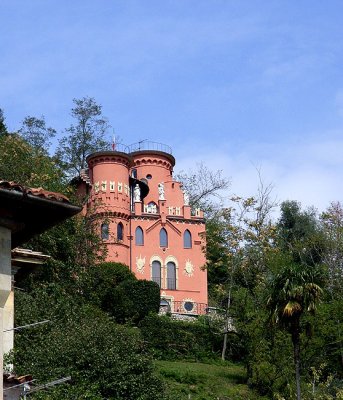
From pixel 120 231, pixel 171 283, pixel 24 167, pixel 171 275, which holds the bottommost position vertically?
pixel 171 283

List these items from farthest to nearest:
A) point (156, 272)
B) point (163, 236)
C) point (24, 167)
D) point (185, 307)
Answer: point (163, 236) → point (156, 272) → point (185, 307) → point (24, 167)

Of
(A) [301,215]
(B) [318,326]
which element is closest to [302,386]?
(B) [318,326]

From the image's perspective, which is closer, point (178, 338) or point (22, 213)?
point (22, 213)

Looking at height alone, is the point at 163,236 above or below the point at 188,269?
above

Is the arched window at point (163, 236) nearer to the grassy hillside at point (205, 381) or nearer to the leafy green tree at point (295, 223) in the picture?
the leafy green tree at point (295, 223)

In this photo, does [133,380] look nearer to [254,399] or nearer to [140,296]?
[254,399]

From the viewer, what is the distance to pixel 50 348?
2870cm

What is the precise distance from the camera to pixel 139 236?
63.6 metres

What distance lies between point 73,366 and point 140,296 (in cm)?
2700

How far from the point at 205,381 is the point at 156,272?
832 inches

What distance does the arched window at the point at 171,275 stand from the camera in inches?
2464

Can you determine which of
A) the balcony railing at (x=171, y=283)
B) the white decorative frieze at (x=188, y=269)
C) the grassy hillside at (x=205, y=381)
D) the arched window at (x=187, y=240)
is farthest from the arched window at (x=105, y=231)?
the grassy hillside at (x=205, y=381)

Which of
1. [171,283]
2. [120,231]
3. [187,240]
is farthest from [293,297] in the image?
[187,240]

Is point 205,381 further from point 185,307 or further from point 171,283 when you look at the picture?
point 171,283
